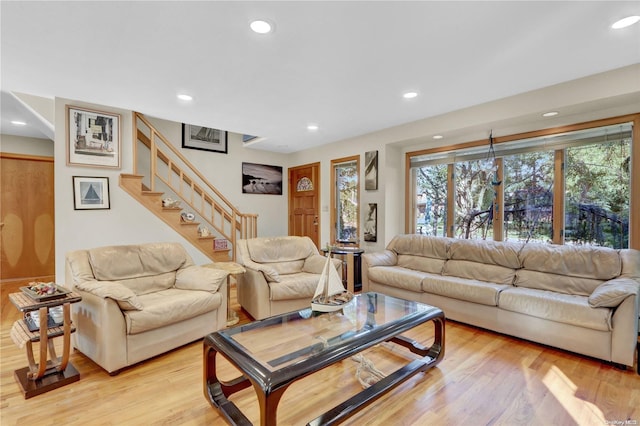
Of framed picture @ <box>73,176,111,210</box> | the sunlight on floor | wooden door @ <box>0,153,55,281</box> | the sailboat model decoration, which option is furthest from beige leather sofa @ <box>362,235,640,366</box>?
wooden door @ <box>0,153,55,281</box>

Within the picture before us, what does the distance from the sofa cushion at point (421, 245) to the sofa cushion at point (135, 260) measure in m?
2.77

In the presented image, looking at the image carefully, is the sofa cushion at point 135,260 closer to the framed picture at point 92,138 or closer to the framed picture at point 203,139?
the framed picture at point 92,138

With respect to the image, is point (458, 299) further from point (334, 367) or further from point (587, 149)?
point (587, 149)

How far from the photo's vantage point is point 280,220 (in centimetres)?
658

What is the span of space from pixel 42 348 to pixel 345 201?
14.3 ft

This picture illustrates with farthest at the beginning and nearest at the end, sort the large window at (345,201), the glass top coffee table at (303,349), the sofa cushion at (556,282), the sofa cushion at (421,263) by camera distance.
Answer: the large window at (345,201)
the sofa cushion at (421,263)
the sofa cushion at (556,282)
the glass top coffee table at (303,349)

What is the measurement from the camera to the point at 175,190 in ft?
14.8

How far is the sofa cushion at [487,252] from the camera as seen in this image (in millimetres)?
3250

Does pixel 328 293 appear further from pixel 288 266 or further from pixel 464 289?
pixel 464 289

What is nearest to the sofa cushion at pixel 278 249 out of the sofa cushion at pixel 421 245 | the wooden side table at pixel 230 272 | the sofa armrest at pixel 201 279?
the wooden side table at pixel 230 272

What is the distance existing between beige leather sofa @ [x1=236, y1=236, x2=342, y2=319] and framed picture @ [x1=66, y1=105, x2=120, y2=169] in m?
2.16

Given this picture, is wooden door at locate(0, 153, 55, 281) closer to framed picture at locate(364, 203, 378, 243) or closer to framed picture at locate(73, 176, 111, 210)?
framed picture at locate(73, 176, 111, 210)

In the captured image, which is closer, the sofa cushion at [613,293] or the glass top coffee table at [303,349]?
the glass top coffee table at [303,349]

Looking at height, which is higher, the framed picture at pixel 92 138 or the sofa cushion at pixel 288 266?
the framed picture at pixel 92 138
